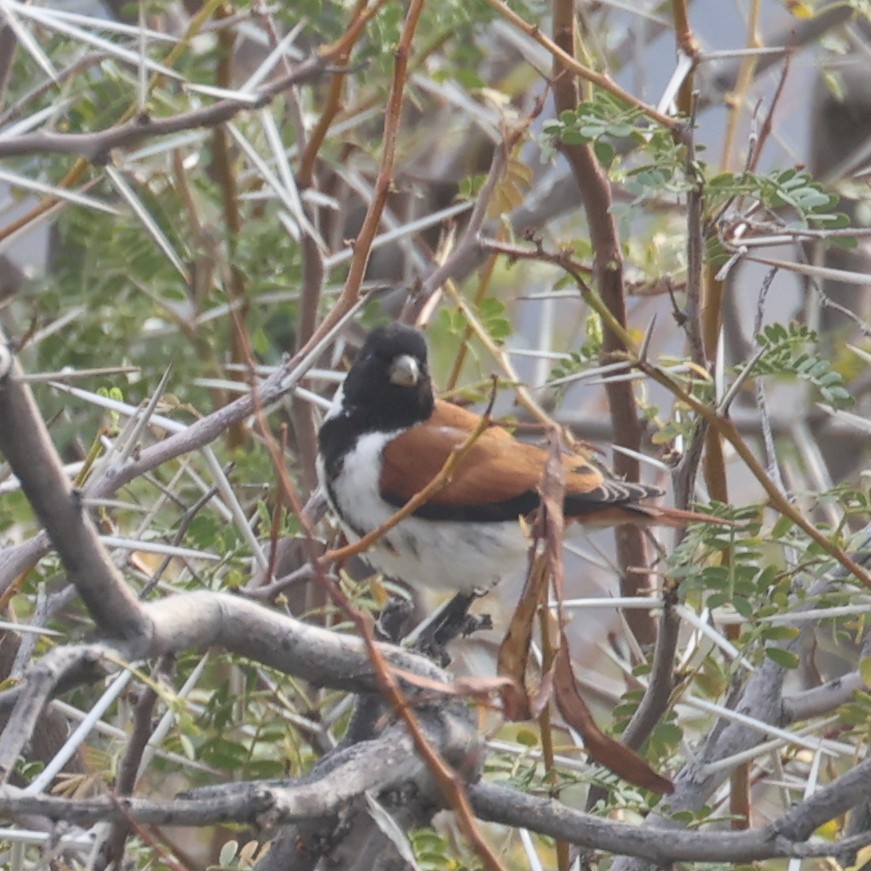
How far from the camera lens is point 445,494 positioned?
256 cm

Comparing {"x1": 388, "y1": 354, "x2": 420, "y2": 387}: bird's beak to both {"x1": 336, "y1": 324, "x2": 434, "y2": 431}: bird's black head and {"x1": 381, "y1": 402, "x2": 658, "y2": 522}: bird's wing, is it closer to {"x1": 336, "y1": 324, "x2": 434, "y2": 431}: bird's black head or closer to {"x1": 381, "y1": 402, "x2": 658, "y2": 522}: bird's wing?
{"x1": 336, "y1": 324, "x2": 434, "y2": 431}: bird's black head

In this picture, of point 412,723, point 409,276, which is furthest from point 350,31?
point 409,276

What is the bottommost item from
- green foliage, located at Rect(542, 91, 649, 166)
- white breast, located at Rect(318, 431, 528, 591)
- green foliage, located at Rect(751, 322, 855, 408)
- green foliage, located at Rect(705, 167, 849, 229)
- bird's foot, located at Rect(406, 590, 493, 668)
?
bird's foot, located at Rect(406, 590, 493, 668)

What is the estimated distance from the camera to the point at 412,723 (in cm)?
132

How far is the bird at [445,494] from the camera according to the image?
251 centimetres

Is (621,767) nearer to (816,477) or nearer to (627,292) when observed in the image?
(627,292)

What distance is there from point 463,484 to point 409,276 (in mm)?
1056

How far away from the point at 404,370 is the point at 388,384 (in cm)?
10

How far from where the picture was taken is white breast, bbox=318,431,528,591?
2.53 metres

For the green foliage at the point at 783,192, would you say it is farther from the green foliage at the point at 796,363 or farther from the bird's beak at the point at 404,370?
the bird's beak at the point at 404,370

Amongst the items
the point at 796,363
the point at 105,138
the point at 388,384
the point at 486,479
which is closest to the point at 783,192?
the point at 796,363

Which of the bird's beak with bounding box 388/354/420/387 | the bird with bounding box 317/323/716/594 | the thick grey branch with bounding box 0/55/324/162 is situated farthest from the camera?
the bird's beak with bounding box 388/354/420/387

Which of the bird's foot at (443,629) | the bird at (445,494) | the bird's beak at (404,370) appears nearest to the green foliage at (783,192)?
the bird at (445,494)

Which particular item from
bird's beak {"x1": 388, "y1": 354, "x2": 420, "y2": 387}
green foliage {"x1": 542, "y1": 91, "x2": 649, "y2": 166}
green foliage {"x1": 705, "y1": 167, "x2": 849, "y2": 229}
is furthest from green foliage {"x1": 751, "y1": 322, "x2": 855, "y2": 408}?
bird's beak {"x1": 388, "y1": 354, "x2": 420, "y2": 387}
